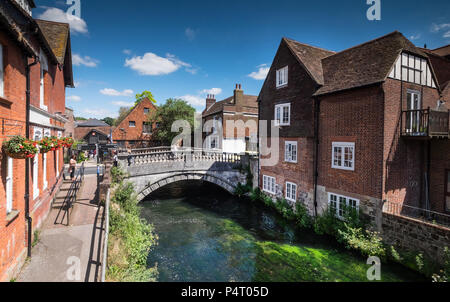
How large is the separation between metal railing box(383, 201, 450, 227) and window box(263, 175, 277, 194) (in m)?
7.76

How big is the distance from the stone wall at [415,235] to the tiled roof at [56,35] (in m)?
18.2

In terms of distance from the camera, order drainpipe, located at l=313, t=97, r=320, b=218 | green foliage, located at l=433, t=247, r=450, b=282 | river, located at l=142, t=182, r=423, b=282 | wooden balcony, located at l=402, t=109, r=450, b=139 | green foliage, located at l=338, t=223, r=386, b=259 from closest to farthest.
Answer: green foliage, located at l=433, t=247, r=450, b=282
river, located at l=142, t=182, r=423, b=282
green foliage, located at l=338, t=223, r=386, b=259
wooden balcony, located at l=402, t=109, r=450, b=139
drainpipe, located at l=313, t=97, r=320, b=218

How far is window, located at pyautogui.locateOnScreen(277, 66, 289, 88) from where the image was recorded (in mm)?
16469

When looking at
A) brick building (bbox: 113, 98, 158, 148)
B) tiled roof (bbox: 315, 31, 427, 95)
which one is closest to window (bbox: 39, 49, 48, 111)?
tiled roof (bbox: 315, 31, 427, 95)

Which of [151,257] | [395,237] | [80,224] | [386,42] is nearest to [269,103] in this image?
[386,42]

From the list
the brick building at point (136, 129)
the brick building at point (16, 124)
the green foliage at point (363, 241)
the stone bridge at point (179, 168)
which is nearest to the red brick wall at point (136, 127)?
the brick building at point (136, 129)

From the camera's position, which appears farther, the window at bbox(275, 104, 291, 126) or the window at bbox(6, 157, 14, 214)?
the window at bbox(275, 104, 291, 126)

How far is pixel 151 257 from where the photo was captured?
10.8 m

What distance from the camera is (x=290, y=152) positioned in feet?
53.2

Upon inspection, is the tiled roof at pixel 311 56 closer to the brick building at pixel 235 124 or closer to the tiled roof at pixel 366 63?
the tiled roof at pixel 366 63

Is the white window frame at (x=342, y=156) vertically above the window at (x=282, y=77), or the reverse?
the window at (x=282, y=77)

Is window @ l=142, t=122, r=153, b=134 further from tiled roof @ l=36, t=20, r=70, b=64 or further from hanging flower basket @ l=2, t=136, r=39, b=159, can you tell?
hanging flower basket @ l=2, t=136, r=39, b=159

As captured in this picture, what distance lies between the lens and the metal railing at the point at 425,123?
10.9 meters
